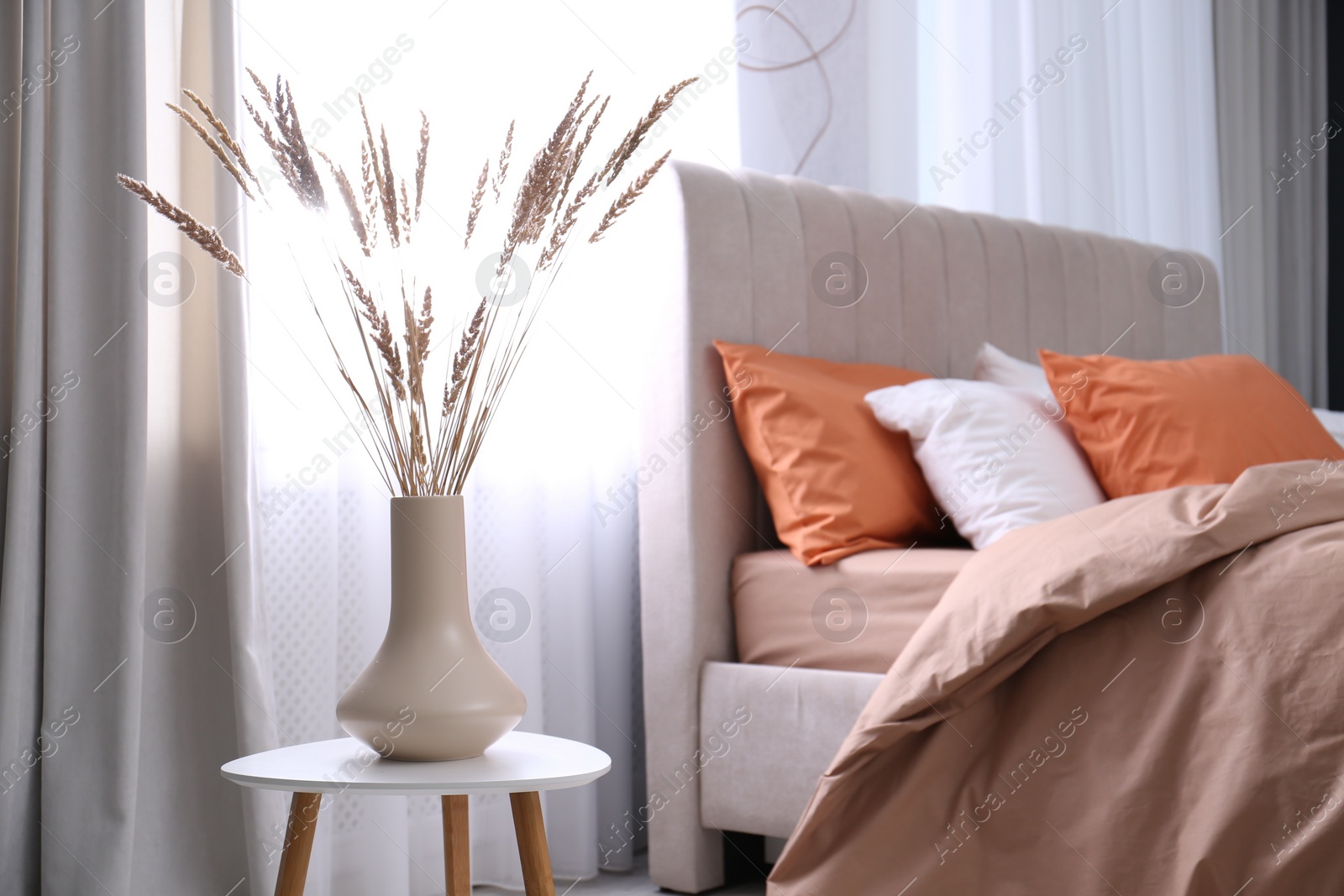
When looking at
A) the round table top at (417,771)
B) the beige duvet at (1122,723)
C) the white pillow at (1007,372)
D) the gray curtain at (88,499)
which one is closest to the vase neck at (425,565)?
the round table top at (417,771)

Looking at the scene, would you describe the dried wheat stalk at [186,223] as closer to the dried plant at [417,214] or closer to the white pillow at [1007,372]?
the dried plant at [417,214]

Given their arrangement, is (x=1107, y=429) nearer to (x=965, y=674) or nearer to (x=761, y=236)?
(x=761, y=236)

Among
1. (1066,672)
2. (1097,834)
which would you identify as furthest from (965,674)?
(1097,834)

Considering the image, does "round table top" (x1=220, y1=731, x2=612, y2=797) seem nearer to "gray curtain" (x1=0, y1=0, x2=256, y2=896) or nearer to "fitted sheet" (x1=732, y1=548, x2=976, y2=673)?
"gray curtain" (x1=0, y1=0, x2=256, y2=896)

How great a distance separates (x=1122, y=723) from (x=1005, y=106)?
8.13ft

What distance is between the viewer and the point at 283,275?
6.72ft

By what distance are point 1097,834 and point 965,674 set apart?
239 millimetres

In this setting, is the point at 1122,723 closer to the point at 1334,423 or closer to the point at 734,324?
the point at 734,324

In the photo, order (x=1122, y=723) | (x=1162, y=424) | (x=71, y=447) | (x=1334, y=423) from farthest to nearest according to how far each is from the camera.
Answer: (x=1334, y=423) → (x=1162, y=424) → (x=71, y=447) → (x=1122, y=723)

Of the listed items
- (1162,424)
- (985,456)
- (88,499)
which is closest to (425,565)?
(88,499)

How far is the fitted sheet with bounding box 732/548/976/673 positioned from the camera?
1935mm

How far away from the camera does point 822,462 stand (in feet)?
7.06

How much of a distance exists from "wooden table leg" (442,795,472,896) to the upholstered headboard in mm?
866

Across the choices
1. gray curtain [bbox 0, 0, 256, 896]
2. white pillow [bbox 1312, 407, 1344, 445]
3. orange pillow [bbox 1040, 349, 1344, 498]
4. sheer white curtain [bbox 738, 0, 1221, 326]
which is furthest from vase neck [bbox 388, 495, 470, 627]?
white pillow [bbox 1312, 407, 1344, 445]
